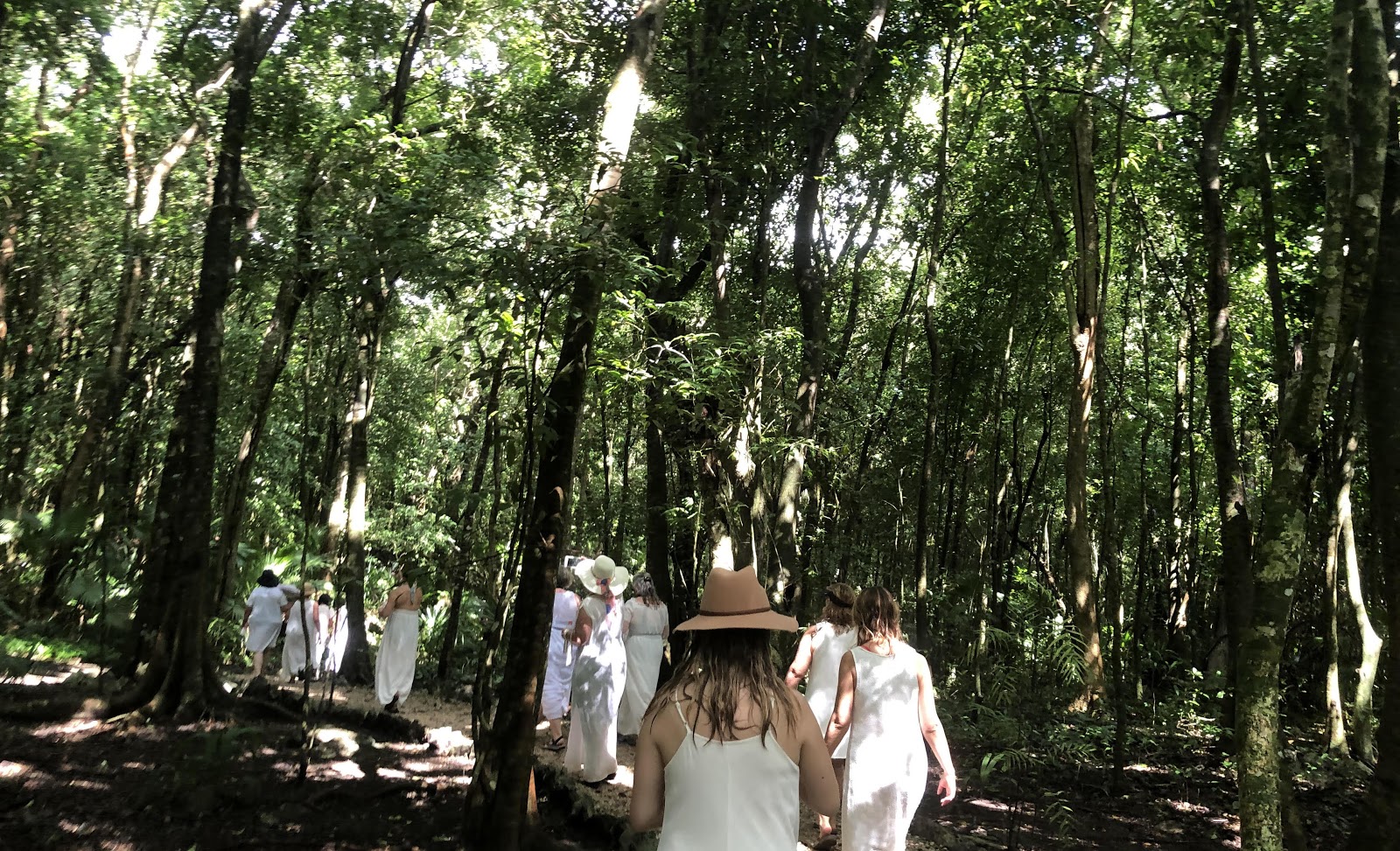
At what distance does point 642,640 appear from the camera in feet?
29.9

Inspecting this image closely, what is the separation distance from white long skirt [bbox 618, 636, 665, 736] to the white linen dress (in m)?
2.74

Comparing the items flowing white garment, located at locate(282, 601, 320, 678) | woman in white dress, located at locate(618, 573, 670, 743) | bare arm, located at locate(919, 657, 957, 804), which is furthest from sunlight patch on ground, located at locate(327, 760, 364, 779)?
flowing white garment, located at locate(282, 601, 320, 678)

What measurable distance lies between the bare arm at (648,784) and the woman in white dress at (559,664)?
577 cm

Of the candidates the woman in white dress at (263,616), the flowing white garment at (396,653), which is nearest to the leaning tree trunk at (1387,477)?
the flowing white garment at (396,653)

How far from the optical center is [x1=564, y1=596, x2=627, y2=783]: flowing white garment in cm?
770

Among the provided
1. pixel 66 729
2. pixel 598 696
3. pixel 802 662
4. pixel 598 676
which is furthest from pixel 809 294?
pixel 66 729

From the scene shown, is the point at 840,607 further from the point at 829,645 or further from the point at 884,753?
the point at 884,753

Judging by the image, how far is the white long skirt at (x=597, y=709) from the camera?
769cm

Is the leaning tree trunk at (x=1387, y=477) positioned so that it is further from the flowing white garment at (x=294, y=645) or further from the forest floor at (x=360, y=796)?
the flowing white garment at (x=294, y=645)

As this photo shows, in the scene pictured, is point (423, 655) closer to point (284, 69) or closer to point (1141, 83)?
point (284, 69)

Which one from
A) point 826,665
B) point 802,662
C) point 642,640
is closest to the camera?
point 802,662

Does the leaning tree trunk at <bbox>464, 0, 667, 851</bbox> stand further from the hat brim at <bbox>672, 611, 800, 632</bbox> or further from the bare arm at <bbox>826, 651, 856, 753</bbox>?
the hat brim at <bbox>672, 611, 800, 632</bbox>

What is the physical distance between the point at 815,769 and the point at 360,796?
528 centimetres

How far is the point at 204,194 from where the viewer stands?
47.8 ft
